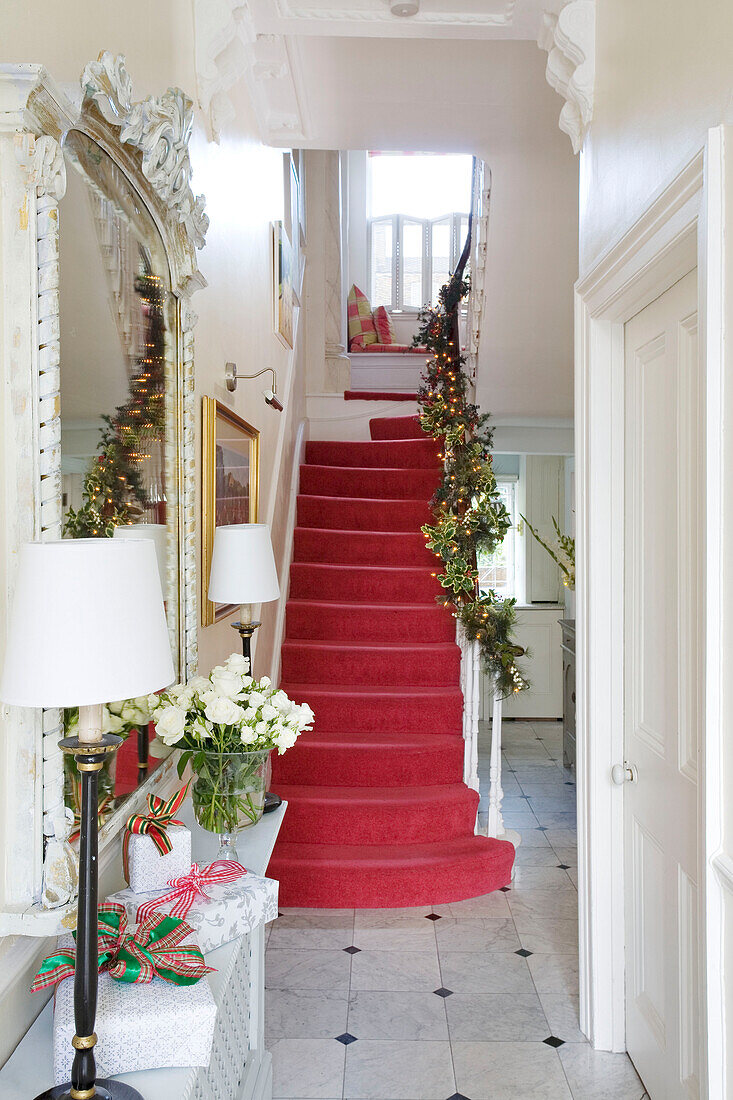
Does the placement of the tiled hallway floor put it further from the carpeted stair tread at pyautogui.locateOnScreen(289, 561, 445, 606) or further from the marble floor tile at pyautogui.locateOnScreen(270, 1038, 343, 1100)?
the carpeted stair tread at pyautogui.locateOnScreen(289, 561, 445, 606)

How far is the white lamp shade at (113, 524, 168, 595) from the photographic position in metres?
1.78

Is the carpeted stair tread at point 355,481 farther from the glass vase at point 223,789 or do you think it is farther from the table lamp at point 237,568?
the glass vase at point 223,789

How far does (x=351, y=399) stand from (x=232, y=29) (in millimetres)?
4840

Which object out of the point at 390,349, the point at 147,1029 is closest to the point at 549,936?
the point at 147,1029

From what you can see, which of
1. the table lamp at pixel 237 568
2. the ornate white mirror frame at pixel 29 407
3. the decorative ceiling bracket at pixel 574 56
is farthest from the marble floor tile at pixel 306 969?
the decorative ceiling bracket at pixel 574 56

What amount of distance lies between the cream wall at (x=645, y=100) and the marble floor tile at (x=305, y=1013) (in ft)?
8.55

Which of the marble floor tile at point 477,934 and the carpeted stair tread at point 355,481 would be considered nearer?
the marble floor tile at point 477,934

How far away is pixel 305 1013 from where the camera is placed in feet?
9.76

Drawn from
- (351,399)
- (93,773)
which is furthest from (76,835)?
(351,399)

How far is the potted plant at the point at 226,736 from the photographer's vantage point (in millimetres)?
1944

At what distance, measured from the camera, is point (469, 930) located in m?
3.64

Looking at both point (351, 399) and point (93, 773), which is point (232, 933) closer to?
point (93, 773)

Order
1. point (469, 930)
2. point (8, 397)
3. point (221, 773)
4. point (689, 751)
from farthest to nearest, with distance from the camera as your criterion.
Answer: point (469, 930) < point (689, 751) < point (221, 773) < point (8, 397)

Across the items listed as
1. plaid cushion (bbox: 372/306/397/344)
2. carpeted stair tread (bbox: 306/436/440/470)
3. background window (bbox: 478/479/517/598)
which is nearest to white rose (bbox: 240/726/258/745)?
carpeted stair tread (bbox: 306/436/440/470)
